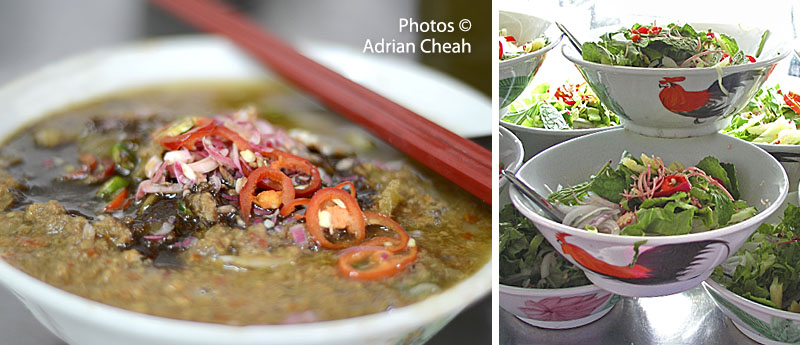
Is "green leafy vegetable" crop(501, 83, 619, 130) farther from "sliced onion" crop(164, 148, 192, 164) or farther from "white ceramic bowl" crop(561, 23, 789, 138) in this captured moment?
"sliced onion" crop(164, 148, 192, 164)

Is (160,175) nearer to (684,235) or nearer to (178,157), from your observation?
(178,157)

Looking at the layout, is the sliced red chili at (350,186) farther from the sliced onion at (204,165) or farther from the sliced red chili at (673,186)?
the sliced red chili at (673,186)

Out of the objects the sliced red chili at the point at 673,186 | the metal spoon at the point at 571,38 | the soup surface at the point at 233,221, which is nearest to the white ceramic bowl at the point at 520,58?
the metal spoon at the point at 571,38

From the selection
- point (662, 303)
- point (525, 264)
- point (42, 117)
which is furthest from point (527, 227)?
point (42, 117)

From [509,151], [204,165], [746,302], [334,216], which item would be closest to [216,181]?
[204,165]

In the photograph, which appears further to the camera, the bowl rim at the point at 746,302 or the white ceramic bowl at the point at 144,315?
the bowl rim at the point at 746,302

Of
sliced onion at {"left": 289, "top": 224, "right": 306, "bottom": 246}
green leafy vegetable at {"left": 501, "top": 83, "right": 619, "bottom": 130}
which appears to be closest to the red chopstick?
green leafy vegetable at {"left": 501, "top": 83, "right": 619, "bottom": 130}
